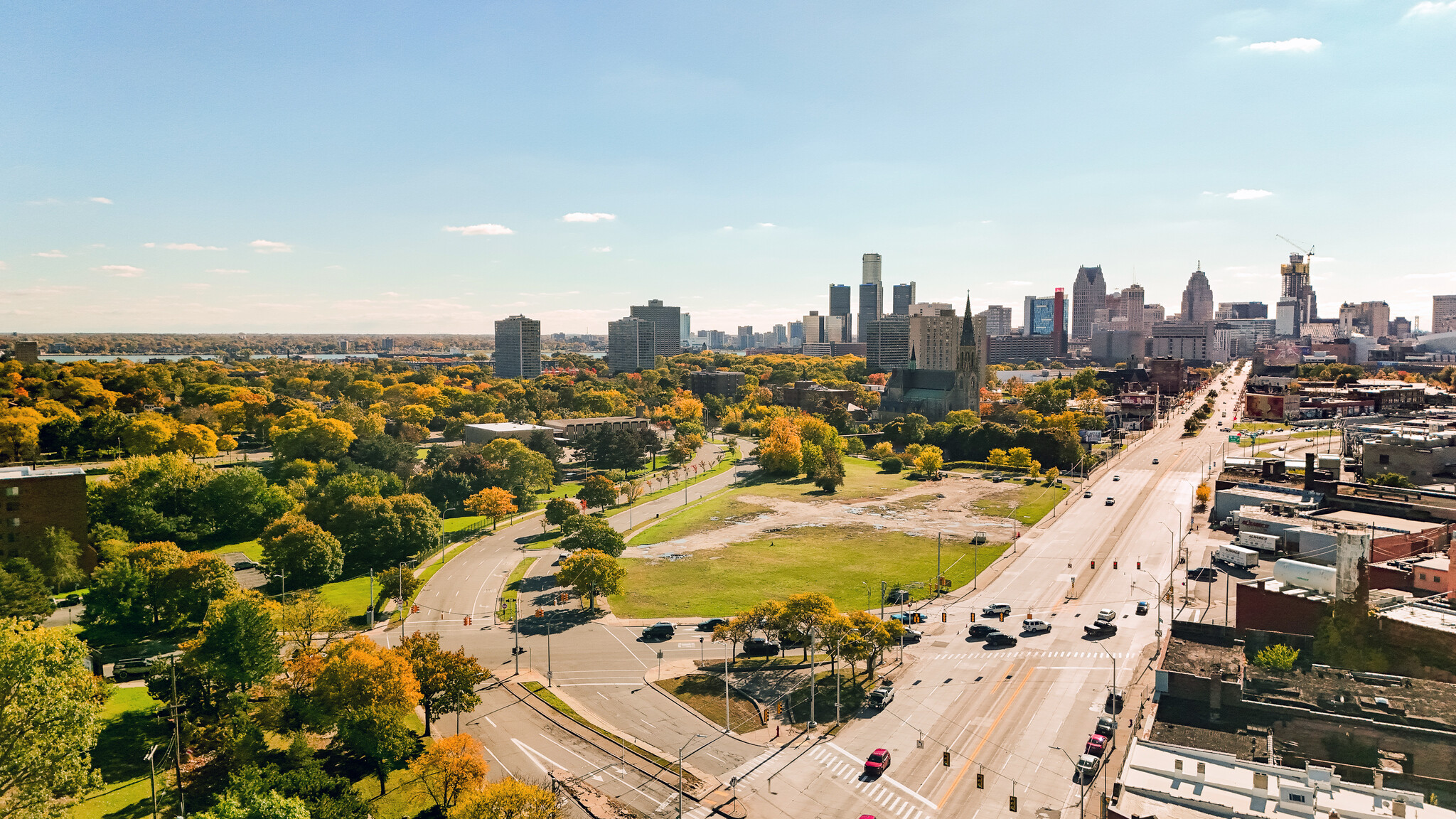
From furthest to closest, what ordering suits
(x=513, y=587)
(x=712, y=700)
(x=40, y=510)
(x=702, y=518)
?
(x=702, y=518), (x=513, y=587), (x=40, y=510), (x=712, y=700)

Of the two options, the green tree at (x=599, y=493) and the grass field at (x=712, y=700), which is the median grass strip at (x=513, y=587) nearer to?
the grass field at (x=712, y=700)

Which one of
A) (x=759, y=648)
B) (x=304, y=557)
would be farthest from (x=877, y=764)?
(x=304, y=557)

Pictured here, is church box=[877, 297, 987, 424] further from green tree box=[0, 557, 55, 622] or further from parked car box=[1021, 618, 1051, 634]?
green tree box=[0, 557, 55, 622]

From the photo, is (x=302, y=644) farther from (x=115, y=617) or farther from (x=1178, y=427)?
(x=1178, y=427)

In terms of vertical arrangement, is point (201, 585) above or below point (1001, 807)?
above

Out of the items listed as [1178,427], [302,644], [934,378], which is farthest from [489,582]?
[1178,427]

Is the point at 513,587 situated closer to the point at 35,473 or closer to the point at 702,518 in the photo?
the point at 702,518
